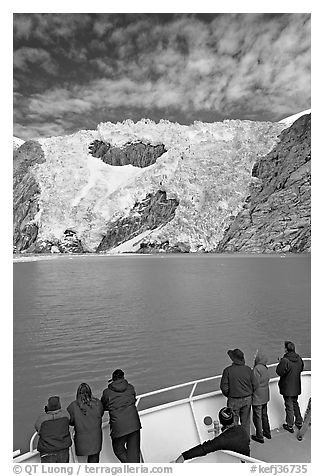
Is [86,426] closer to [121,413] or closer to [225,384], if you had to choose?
[121,413]

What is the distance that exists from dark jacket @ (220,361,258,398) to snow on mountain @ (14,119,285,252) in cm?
7447

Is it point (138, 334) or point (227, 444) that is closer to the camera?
point (227, 444)

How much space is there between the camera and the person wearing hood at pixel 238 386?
13.7 feet

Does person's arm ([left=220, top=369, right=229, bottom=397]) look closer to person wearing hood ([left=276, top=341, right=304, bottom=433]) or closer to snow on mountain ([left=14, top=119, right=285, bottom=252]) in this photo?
person wearing hood ([left=276, top=341, right=304, bottom=433])

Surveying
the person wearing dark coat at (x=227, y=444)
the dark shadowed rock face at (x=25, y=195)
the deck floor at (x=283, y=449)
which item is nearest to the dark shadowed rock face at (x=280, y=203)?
the dark shadowed rock face at (x=25, y=195)

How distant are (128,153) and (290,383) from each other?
125842 mm

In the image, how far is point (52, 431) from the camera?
11.7 ft

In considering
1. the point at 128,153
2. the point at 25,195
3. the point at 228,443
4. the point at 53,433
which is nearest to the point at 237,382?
the point at 228,443

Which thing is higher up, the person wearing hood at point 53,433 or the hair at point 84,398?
the hair at point 84,398

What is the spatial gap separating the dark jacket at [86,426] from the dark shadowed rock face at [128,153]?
118698 mm

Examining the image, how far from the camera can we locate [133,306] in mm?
17203

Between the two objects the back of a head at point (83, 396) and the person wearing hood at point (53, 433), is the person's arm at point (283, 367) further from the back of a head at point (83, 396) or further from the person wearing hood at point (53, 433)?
the person wearing hood at point (53, 433)
